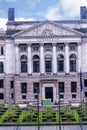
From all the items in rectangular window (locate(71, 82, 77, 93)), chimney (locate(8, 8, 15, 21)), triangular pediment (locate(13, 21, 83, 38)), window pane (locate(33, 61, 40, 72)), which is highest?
chimney (locate(8, 8, 15, 21))

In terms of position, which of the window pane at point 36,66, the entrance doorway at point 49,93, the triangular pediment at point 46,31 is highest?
the triangular pediment at point 46,31

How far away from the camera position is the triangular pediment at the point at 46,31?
8719 cm

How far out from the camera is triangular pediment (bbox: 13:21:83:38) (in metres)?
87.2

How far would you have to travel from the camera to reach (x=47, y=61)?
290 feet

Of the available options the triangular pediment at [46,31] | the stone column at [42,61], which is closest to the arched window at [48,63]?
Answer: the stone column at [42,61]

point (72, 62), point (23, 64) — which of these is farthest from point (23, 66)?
point (72, 62)

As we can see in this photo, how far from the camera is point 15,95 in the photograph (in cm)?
8794

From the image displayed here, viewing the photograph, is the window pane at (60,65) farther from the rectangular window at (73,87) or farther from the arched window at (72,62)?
the rectangular window at (73,87)

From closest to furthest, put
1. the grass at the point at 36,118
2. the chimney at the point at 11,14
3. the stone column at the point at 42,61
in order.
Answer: the grass at the point at 36,118, the stone column at the point at 42,61, the chimney at the point at 11,14

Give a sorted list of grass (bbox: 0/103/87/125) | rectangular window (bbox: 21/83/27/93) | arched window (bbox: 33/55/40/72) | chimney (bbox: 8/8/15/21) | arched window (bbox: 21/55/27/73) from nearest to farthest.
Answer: grass (bbox: 0/103/87/125) < rectangular window (bbox: 21/83/27/93) < arched window (bbox: 33/55/40/72) < arched window (bbox: 21/55/27/73) < chimney (bbox: 8/8/15/21)

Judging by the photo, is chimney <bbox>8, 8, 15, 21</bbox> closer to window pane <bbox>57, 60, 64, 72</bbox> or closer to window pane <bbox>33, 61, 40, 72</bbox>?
window pane <bbox>33, 61, 40, 72</bbox>

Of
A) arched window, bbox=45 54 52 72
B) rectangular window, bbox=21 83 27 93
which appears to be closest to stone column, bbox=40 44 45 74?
arched window, bbox=45 54 52 72

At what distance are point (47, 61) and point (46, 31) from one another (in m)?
5.86

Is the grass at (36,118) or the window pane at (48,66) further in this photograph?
the window pane at (48,66)
